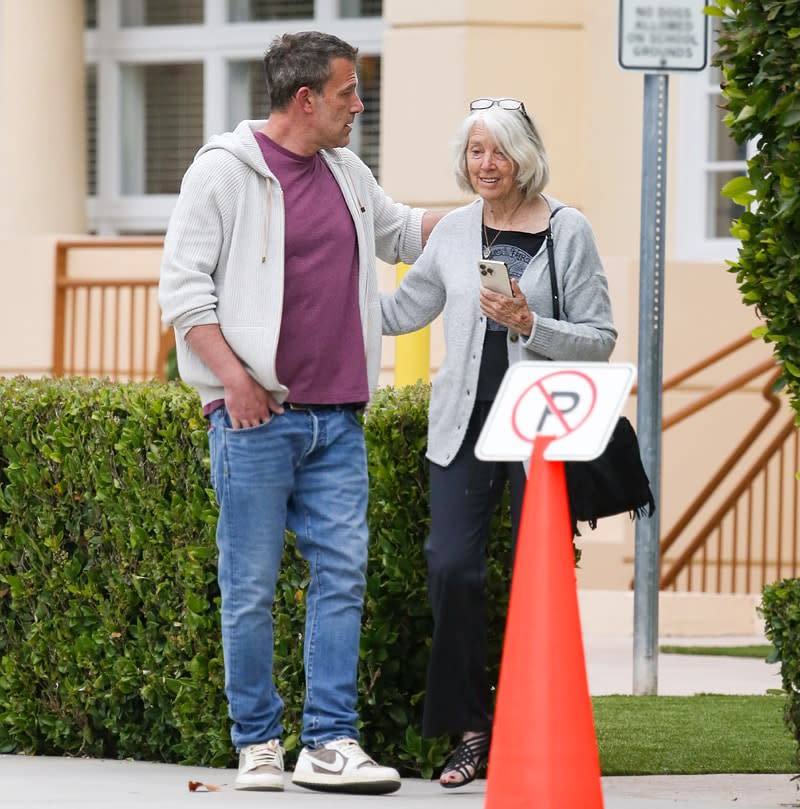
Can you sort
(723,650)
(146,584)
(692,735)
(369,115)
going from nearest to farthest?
(146,584) < (692,735) < (723,650) < (369,115)

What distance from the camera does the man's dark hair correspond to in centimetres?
554

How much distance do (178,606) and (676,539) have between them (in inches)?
223

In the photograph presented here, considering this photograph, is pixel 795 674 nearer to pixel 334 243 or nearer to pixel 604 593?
pixel 334 243

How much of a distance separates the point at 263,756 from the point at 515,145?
185 centimetres

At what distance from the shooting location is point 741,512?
11.9 m

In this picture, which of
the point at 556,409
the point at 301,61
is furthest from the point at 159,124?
the point at 556,409

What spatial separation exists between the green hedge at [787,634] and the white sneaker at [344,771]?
1.10 metres

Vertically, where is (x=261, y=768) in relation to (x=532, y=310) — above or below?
below

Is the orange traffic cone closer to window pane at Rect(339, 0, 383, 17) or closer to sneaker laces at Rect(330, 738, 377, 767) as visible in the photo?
sneaker laces at Rect(330, 738, 377, 767)

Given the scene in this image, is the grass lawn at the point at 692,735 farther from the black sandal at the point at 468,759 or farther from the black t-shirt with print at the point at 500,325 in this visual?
the black t-shirt with print at the point at 500,325

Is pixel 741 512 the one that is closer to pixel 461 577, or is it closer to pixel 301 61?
pixel 461 577

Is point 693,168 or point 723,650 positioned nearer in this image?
point 723,650

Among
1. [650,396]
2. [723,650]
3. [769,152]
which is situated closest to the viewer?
[769,152]

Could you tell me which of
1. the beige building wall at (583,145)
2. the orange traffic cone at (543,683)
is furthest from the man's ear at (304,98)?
the beige building wall at (583,145)
